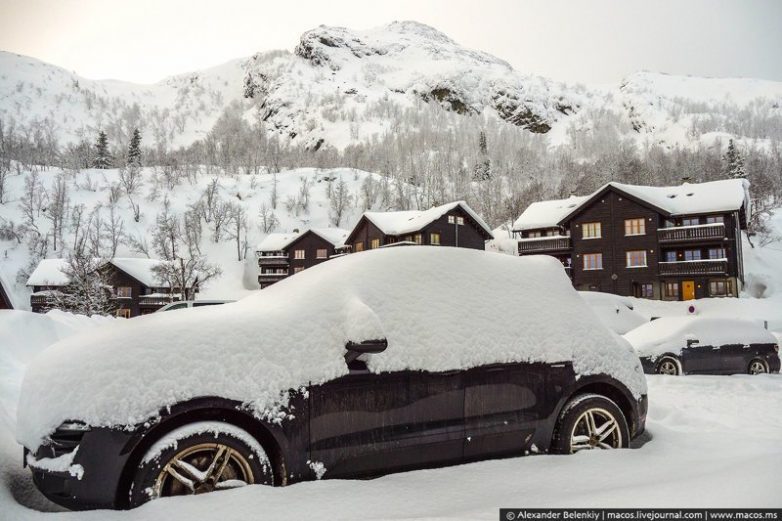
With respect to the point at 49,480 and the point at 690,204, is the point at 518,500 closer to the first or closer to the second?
the point at 49,480

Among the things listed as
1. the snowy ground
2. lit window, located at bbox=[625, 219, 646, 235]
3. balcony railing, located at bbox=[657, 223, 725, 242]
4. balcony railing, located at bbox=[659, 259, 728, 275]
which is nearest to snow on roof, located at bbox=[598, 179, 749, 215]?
balcony railing, located at bbox=[657, 223, 725, 242]

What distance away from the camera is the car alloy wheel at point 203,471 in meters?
2.57

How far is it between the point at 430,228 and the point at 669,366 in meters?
33.2

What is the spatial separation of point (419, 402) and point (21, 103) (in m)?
206

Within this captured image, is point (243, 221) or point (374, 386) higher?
point (243, 221)

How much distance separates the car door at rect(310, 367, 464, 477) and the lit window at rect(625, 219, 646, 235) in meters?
38.4

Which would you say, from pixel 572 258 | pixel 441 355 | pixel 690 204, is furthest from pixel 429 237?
pixel 441 355

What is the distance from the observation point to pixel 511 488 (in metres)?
2.96

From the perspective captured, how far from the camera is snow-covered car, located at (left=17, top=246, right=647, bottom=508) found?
2494 millimetres

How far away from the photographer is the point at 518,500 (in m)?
2.78

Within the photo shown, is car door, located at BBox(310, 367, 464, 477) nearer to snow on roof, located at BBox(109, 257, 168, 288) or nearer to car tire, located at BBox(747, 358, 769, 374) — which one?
car tire, located at BBox(747, 358, 769, 374)

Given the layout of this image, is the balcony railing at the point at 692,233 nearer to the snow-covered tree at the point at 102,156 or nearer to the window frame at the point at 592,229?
the window frame at the point at 592,229

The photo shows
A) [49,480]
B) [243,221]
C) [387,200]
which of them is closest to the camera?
[49,480]

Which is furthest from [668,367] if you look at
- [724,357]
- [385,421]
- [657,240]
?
[657,240]
